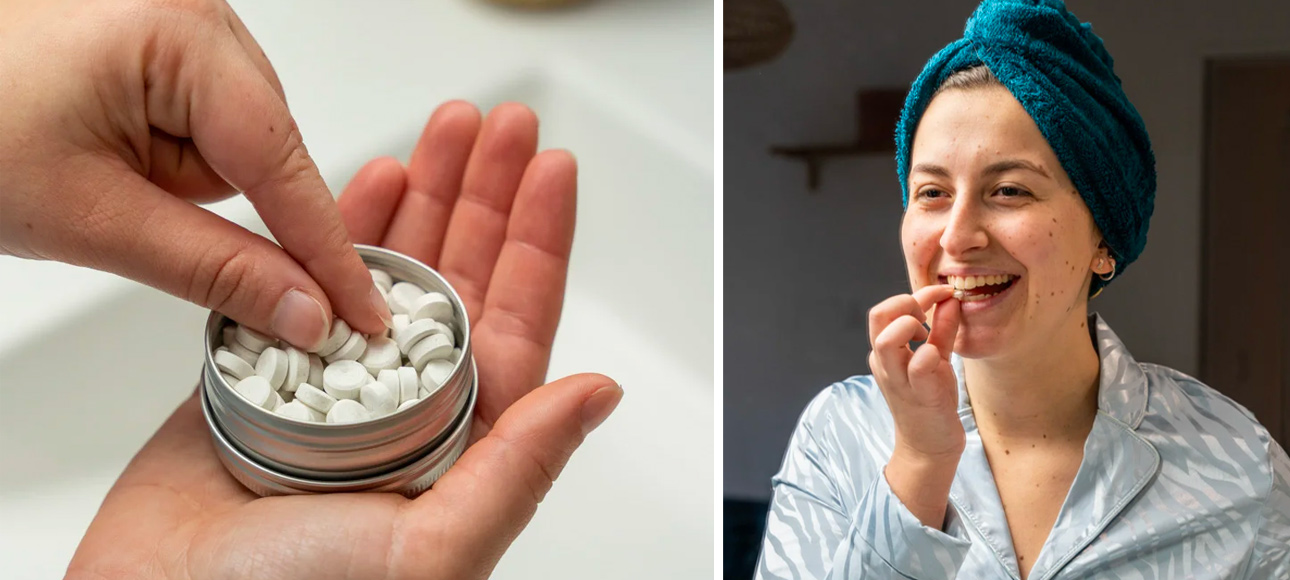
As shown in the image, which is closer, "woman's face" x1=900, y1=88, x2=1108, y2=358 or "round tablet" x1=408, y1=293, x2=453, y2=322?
"woman's face" x1=900, y1=88, x2=1108, y2=358

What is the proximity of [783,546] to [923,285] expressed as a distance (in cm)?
17

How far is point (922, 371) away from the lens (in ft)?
1.71

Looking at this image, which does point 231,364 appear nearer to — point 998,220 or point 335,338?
point 335,338

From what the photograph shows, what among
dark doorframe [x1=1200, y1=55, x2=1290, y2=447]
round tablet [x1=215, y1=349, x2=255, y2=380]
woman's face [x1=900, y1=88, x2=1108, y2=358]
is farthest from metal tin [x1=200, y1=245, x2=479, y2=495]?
dark doorframe [x1=1200, y1=55, x2=1290, y2=447]

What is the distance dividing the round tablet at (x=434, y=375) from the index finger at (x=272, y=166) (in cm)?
5

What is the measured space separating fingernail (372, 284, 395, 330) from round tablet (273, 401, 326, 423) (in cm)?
7

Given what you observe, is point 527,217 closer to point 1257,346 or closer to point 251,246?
point 251,246

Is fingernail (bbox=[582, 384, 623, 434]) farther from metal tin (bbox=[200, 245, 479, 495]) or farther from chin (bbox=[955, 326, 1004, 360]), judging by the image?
chin (bbox=[955, 326, 1004, 360])

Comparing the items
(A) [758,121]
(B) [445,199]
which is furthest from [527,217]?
(A) [758,121]

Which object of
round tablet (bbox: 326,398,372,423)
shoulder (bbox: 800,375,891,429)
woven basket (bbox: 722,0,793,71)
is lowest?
shoulder (bbox: 800,375,891,429)

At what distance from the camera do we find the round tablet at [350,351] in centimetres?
61

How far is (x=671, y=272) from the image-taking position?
3.13 feet

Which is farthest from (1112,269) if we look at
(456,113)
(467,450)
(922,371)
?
(456,113)

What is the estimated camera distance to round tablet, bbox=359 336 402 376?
24.1 inches
